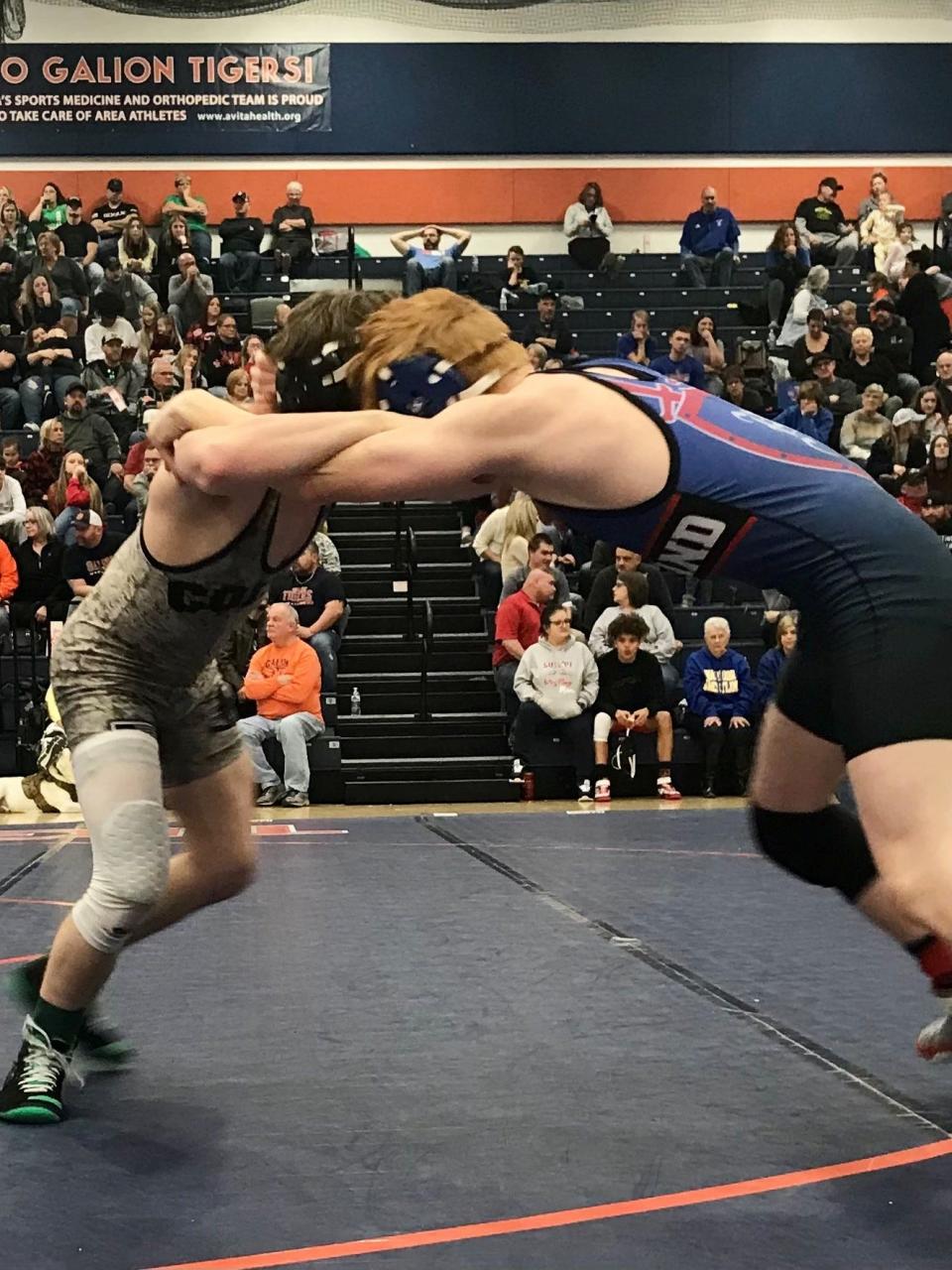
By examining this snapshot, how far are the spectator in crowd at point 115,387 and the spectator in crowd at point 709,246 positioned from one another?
240 inches

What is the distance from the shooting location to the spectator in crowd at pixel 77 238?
50.4ft

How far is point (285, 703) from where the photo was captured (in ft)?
30.2

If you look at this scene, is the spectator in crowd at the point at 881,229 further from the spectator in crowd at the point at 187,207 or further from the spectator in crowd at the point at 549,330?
the spectator in crowd at the point at 187,207

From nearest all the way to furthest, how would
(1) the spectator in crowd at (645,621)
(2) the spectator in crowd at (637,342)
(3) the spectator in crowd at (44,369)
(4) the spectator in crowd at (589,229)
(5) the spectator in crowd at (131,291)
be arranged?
(1) the spectator in crowd at (645,621), (3) the spectator in crowd at (44,369), (2) the spectator in crowd at (637,342), (5) the spectator in crowd at (131,291), (4) the spectator in crowd at (589,229)

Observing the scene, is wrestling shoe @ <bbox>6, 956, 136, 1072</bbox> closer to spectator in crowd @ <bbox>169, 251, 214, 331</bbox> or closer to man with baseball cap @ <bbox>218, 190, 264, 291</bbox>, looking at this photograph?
spectator in crowd @ <bbox>169, 251, 214, 331</bbox>

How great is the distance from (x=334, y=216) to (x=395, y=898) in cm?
1464

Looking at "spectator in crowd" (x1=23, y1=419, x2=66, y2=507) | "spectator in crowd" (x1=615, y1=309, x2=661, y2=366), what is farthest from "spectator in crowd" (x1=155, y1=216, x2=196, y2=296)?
"spectator in crowd" (x1=23, y1=419, x2=66, y2=507)

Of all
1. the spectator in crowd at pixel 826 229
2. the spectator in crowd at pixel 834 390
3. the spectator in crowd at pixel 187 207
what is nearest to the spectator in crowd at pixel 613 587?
the spectator in crowd at pixel 834 390

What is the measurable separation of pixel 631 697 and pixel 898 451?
3500 millimetres

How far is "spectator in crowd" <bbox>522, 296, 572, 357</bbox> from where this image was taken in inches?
543

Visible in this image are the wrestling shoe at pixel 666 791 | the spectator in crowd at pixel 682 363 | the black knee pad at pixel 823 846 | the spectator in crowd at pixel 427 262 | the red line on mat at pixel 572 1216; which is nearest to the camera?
the red line on mat at pixel 572 1216

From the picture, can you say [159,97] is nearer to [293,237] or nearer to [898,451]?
[293,237]

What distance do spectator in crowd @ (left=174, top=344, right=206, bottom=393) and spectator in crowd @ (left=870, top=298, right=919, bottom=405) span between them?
17.7 ft

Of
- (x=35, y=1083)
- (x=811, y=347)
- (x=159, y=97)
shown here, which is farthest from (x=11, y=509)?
(x=159, y=97)
